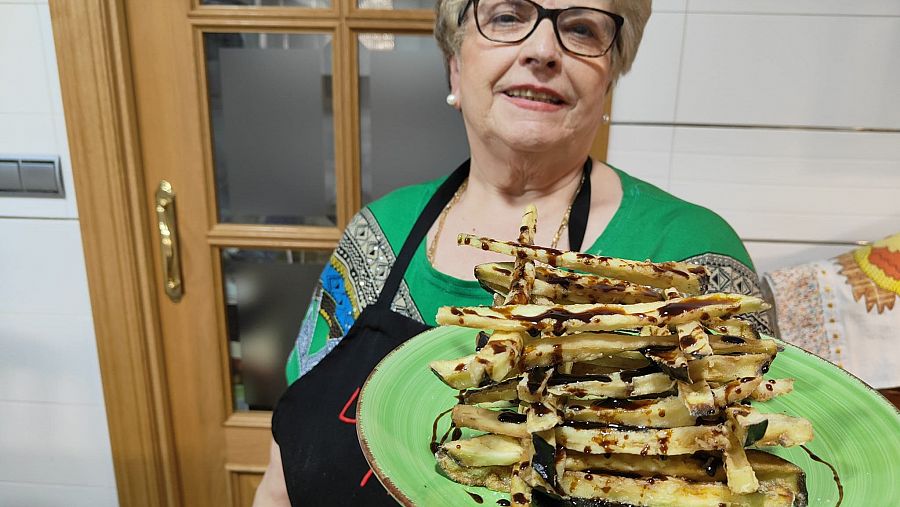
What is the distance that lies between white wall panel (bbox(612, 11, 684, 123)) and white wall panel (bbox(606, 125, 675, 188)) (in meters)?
0.03

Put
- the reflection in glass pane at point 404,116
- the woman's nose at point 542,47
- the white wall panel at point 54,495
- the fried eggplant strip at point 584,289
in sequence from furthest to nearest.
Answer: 1. the white wall panel at point 54,495
2. the reflection in glass pane at point 404,116
3. the woman's nose at point 542,47
4. the fried eggplant strip at point 584,289

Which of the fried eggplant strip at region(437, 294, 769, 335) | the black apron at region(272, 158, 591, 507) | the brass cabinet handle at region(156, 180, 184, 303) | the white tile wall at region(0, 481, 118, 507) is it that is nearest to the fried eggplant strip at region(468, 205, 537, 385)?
the fried eggplant strip at region(437, 294, 769, 335)

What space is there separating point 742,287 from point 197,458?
1.91 metres

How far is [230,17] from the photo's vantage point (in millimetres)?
1705

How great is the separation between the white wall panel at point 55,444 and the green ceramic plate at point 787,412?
183cm

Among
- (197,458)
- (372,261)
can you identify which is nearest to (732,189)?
(372,261)

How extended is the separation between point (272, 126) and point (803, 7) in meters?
1.53

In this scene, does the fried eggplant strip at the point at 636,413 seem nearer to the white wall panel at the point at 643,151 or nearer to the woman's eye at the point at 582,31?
the woman's eye at the point at 582,31

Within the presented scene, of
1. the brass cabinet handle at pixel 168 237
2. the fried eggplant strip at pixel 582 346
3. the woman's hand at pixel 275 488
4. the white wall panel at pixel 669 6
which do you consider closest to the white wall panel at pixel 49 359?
the brass cabinet handle at pixel 168 237

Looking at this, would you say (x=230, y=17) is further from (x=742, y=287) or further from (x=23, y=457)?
(x=23, y=457)

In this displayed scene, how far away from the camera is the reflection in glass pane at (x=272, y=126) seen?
1.76 metres

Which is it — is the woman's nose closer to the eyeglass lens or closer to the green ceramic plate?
the eyeglass lens

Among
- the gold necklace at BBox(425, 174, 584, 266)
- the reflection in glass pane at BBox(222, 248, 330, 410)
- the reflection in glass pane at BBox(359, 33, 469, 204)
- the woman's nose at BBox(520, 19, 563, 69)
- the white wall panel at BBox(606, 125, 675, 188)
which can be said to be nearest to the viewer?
the woman's nose at BBox(520, 19, 563, 69)

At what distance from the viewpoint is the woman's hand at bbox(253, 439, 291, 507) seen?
1248 mm
